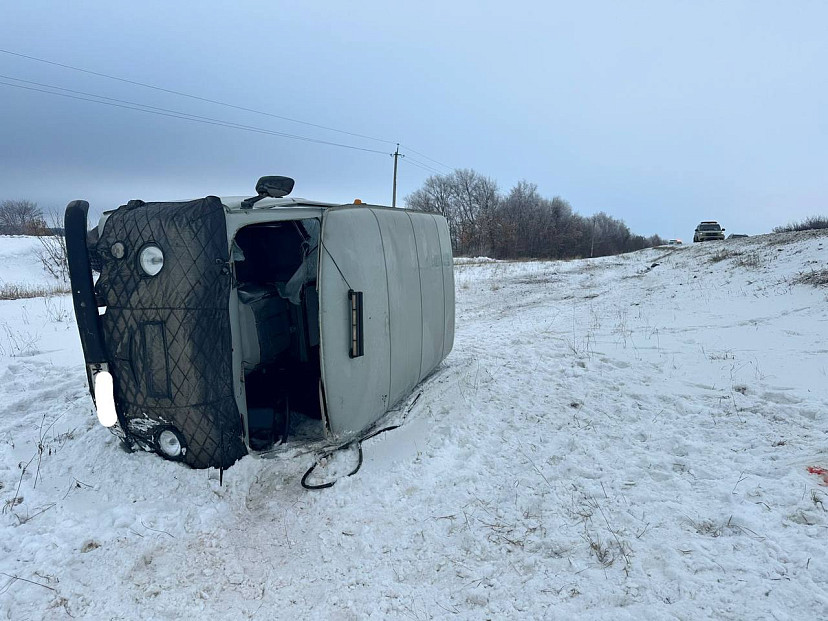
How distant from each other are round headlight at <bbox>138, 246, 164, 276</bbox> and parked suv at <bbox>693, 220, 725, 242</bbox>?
4056cm

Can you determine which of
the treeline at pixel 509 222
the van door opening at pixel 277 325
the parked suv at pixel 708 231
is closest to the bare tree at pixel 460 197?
the treeline at pixel 509 222

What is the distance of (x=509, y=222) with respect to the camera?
5409 centimetres

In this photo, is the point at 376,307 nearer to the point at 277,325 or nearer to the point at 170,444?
the point at 277,325

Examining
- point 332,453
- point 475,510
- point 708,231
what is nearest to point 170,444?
point 332,453

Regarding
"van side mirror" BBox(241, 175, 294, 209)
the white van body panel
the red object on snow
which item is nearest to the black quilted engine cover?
the white van body panel

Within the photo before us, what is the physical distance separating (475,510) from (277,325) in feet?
7.80

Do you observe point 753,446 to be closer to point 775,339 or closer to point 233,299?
point 775,339

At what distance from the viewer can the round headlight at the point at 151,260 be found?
2941 millimetres

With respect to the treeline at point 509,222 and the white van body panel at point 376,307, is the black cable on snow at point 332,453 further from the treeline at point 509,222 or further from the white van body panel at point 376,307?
the treeline at point 509,222

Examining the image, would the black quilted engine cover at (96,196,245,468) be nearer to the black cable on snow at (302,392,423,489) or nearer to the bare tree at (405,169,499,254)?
the black cable on snow at (302,392,423,489)

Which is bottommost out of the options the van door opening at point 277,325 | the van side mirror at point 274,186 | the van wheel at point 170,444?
the van wheel at point 170,444

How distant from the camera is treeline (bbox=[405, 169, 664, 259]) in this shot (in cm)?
5160

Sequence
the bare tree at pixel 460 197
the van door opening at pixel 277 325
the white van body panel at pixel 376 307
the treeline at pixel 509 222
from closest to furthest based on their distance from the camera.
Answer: the white van body panel at pixel 376 307 → the van door opening at pixel 277 325 → the treeline at pixel 509 222 → the bare tree at pixel 460 197

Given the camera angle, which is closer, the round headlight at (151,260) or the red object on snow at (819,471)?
the red object on snow at (819,471)
